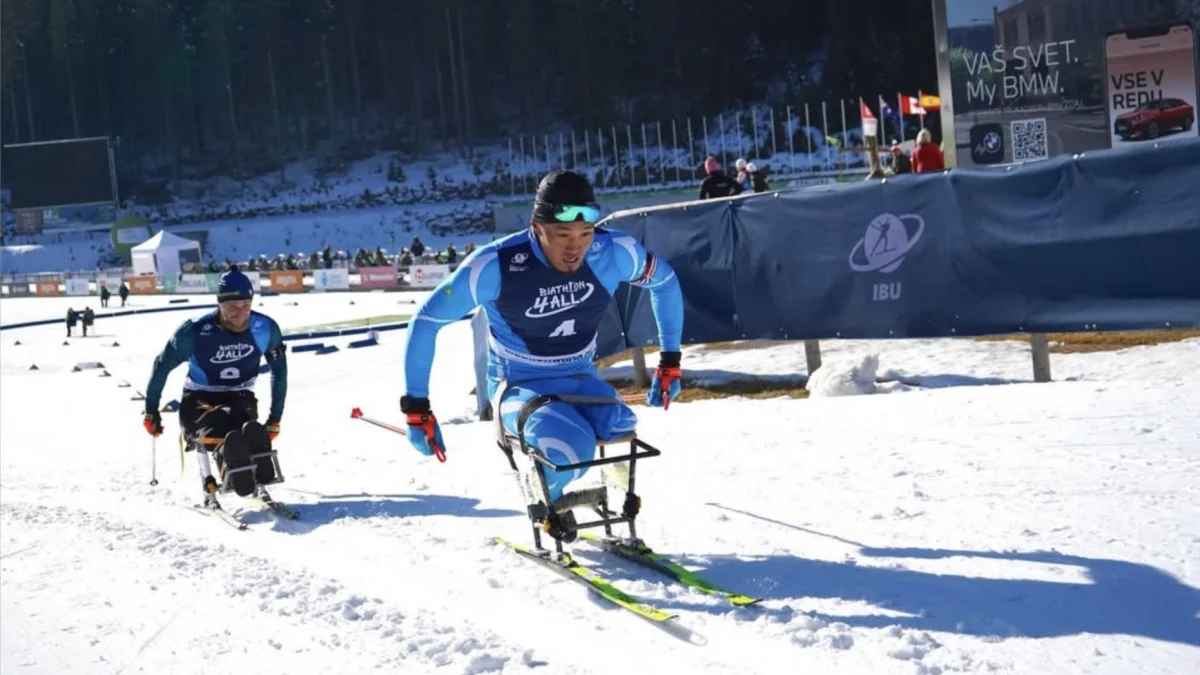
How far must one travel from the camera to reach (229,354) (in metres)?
9.96

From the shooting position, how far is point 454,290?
6.38 m

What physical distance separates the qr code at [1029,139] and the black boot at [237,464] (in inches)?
420

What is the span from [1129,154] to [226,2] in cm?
10237

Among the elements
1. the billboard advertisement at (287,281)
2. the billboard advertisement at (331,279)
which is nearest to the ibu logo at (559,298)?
the billboard advertisement at (331,279)

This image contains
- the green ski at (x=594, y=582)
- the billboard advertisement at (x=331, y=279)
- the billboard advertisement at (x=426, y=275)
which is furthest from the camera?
the billboard advertisement at (x=331, y=279)

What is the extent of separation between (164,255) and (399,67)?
46517 millimetres

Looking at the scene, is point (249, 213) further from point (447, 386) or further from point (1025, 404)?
point (1025, 404)

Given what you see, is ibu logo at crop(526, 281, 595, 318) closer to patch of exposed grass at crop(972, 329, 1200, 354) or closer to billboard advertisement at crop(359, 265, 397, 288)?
patch of exposed grass at crop(972, 329, 1200, 354)

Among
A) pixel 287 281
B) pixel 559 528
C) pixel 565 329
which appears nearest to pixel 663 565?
pixel 559 528

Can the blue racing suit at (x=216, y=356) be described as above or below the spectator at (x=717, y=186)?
below

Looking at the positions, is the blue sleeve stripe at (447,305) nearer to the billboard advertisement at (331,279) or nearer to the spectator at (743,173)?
the spectator at (743,173)

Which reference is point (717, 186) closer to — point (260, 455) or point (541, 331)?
point (260, 455)

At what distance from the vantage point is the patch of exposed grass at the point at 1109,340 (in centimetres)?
1180

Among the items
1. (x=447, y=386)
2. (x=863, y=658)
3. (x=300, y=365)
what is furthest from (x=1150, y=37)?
(x=300, y=365)
